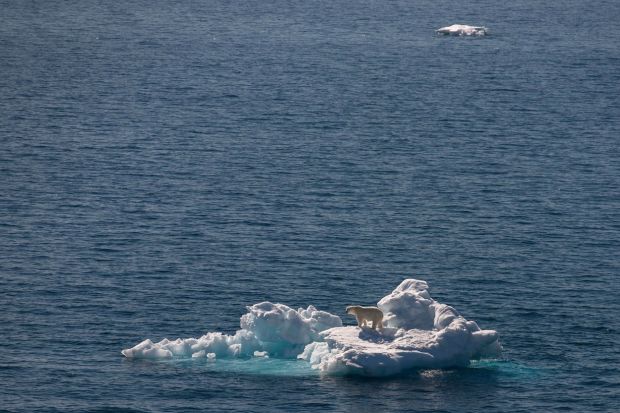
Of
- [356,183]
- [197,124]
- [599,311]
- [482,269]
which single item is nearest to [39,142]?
[197,124]

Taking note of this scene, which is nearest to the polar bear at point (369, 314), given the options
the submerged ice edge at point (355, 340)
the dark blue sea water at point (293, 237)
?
the submerged ice edge at point (355, 340)

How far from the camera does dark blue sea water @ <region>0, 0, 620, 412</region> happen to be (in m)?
93.4

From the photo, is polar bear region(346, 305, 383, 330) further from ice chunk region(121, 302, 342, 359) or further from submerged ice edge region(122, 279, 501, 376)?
ice chunk region(121, 302, 342, 359)

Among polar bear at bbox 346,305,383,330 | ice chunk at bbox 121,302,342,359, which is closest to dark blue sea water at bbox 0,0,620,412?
ice chunk at bbox 121,302,342,359

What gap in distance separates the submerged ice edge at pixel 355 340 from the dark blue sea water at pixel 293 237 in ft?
3.88

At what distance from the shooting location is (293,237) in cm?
12888

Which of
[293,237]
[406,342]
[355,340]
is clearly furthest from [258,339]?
[293,237]

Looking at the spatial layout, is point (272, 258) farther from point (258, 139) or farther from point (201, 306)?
point (258, 139)

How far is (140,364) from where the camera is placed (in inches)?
3799

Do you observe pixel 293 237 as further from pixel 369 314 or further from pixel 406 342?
pixel 406 342

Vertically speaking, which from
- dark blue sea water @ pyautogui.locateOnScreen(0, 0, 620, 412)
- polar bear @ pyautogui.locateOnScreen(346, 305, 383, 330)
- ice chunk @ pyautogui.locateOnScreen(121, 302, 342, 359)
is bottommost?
dark blue sea water @ pyautogui.locateOnScreen(0, 0, 620, 412)

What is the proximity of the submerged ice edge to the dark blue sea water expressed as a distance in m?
1.18

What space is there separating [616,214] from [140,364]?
6189 centimetres

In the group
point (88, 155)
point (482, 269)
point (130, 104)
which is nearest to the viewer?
point (482, 269)
